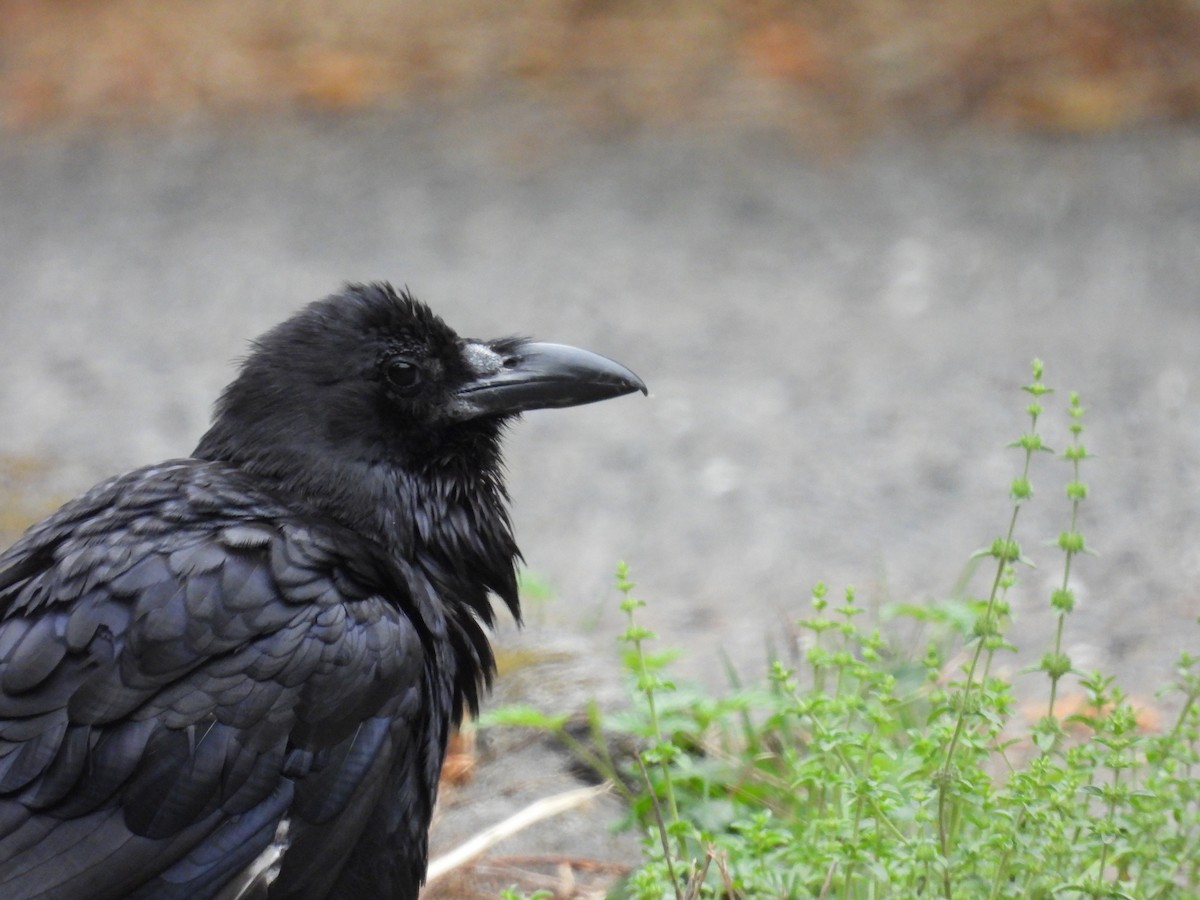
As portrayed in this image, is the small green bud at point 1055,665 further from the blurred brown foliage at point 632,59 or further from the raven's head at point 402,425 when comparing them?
the blurred brown foliage at point 632,59

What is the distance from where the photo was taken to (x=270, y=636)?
2.61 metres

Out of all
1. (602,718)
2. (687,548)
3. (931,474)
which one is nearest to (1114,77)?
(931,474)

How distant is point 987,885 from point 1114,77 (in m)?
6.52

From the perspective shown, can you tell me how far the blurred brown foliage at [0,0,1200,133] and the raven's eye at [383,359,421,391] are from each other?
5673mm

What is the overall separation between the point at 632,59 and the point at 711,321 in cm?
246

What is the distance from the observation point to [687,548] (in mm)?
5664

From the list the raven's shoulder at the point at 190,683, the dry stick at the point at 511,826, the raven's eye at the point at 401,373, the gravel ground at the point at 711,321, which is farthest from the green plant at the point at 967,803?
the gravel ground at the point at 711,321

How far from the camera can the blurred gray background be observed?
5.58m

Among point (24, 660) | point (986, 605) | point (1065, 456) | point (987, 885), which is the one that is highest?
point (1065, 456)

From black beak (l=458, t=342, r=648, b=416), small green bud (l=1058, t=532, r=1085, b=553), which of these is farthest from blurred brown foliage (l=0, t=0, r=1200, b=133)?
small green bud (l=1058, t=532, r=1085, b=553)

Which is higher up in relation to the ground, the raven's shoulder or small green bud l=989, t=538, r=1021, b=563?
small green bud l=989, t=538, r=1021, b=563

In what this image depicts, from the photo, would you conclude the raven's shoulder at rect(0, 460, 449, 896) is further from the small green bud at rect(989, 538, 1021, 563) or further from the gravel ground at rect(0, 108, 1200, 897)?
the gravel ground at rect(0, 108, 1200, 897)

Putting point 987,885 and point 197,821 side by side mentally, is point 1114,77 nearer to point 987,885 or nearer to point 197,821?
point 987,885

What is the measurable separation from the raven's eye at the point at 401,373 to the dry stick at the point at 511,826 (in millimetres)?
1023
